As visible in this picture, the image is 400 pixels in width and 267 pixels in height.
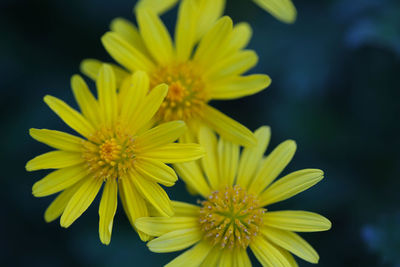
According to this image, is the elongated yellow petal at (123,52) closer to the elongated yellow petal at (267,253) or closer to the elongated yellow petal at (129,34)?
the elongated yellow petal at (129,34)

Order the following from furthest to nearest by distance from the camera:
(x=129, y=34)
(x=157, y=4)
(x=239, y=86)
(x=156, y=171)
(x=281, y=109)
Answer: (x=281, y=109) → (x=157, y=4) → (x=129, y=34) → (x=239, y=86) → (x=156, y=171)

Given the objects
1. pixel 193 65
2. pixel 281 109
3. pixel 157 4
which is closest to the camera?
pixel 193 65

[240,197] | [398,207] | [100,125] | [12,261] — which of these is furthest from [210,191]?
[12,261]

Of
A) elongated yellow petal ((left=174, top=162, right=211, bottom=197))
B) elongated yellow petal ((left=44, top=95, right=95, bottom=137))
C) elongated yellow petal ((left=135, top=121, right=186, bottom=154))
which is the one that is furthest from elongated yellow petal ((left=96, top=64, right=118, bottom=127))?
elongated yellow petal ((left=174, top=162, right=211, bottom=197))

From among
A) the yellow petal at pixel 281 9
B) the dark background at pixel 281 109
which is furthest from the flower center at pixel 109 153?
the yellow petal at pixel 281 9

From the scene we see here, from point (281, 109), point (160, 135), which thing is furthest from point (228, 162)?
point (281, 109)

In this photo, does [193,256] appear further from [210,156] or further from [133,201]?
[210,156]
